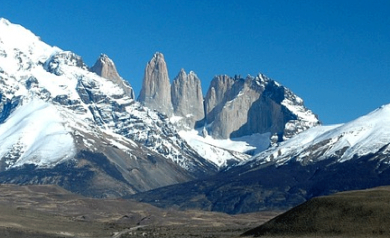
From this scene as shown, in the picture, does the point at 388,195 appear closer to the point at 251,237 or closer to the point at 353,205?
the point at 353,205

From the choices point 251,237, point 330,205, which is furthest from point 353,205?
point 251,237

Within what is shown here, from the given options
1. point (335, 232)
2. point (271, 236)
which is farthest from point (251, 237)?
point (335, 232)

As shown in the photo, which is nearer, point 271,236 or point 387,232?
point 387,232

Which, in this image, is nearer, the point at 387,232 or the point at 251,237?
the point at 387,232

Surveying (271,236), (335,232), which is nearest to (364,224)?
(335,232)

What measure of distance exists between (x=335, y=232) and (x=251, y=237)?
63.5 ft

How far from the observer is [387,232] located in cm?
17712

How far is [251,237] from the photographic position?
199 metres

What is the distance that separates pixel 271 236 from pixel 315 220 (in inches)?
345

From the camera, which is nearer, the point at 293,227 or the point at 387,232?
the point at 387,232

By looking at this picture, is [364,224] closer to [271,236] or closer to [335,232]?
[335,232]

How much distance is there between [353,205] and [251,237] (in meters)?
20.4

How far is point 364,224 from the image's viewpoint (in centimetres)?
18400

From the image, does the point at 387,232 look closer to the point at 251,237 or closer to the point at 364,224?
the point at 364,224
